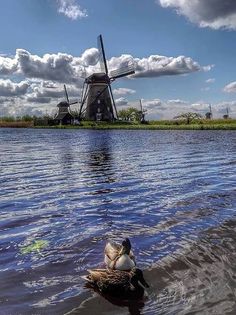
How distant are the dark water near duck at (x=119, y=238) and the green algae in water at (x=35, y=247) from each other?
12cm

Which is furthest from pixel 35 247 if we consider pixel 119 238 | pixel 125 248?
pixel 125 248

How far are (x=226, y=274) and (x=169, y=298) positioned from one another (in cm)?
164

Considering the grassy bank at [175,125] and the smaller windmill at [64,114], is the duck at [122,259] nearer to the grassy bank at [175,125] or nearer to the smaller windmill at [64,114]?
the grassy bank at [175,125]

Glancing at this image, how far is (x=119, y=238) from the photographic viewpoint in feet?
36.6

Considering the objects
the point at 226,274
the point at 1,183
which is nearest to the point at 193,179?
the point at 1,183

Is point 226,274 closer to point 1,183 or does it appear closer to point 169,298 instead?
point 169,298

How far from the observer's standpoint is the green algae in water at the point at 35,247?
10102mm

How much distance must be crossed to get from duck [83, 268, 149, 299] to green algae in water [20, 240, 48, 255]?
2897 mm

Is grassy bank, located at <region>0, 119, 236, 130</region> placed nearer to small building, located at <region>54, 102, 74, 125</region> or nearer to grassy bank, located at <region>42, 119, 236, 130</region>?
grassy bank, located at <region>42, 119, 236, 130</region>

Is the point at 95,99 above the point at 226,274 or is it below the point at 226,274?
above

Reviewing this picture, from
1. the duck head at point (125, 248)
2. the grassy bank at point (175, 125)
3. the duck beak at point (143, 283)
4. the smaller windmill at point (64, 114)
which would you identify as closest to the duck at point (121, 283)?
the duck beak at point (143, 283)

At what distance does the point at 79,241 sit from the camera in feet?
35.9

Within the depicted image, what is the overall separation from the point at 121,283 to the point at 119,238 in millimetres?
3778

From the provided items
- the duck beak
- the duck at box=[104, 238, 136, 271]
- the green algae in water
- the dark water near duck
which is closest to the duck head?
the duck at box=[104, 238, 136, 271]
